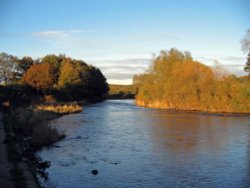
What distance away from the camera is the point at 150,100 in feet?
265

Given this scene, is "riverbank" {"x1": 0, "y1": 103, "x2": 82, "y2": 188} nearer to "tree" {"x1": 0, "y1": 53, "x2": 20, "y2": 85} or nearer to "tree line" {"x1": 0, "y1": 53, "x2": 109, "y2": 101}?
"tree line" {"x1": 0, "y1": 53, "x2": 109, "y2": 101}

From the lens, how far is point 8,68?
107312 mm

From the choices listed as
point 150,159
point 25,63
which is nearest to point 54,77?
point 25,63

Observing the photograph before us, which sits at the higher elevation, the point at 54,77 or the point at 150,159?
the point at 54,77

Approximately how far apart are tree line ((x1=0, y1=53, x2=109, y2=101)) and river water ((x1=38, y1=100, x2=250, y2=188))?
5201 cm

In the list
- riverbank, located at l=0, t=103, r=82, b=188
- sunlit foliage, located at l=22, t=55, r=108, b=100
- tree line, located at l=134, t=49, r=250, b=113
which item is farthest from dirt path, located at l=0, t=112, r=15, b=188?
sunlit foliage, located at l=22, t=55, r=108, b=100

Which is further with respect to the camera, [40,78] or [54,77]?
[54,77]

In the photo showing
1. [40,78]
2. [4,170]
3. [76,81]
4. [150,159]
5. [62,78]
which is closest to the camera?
[4,170]

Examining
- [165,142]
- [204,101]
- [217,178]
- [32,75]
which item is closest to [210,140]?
[165,142]

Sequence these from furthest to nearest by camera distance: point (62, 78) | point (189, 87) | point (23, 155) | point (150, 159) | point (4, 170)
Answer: point (62, 78)
point (189, 87)
point (150, 159)
point (23, 155)
point (4, 170)

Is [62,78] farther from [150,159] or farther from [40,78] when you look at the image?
[150,159]

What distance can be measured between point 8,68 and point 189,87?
191ft

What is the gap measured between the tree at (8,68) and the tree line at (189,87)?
130 ft

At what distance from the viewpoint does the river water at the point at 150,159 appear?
1600 centimetres
